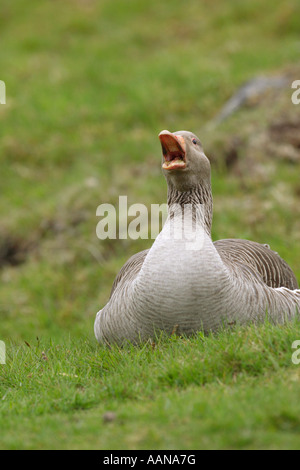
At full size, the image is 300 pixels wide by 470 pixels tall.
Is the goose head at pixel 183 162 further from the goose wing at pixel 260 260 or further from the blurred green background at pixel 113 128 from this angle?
the blurred green background at pixel 113 128

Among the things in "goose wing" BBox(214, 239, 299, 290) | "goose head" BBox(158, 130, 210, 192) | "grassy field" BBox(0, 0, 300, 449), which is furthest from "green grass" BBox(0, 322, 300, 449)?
"goose head" BBox(158, 130, 210, 192)

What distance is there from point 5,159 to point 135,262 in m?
9.80

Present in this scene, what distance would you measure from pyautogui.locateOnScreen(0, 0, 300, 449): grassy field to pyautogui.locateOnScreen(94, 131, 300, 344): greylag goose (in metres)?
0.23

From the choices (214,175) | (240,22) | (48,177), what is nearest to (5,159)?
(48,177)

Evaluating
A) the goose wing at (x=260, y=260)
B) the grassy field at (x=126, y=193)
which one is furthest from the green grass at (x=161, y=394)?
the goose wing at (x=260, y=260)

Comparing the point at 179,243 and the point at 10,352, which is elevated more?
the point at 179,243

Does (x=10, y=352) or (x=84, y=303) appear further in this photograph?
(x=84, y=303)

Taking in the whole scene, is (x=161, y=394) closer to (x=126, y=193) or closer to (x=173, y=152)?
(x=173, y=152)

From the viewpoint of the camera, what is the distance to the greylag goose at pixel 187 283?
5.61m

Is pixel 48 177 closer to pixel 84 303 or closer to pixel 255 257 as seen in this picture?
pixel 84 303

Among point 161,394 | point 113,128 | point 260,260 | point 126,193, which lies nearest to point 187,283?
point 161,394

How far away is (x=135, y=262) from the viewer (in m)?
7.02

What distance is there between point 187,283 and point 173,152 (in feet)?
4.01

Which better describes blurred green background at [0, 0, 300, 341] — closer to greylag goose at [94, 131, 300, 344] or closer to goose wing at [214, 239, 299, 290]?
goose wing at [214, 239, 299, 290]
